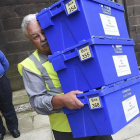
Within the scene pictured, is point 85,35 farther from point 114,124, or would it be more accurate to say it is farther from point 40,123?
point 40,123

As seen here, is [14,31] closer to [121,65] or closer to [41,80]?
[41,80]

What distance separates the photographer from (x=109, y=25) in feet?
4.28

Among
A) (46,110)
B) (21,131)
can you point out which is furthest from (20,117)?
(46,110)

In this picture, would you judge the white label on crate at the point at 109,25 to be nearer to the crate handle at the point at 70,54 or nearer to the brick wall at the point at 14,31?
the crate handle at the point at 70,54

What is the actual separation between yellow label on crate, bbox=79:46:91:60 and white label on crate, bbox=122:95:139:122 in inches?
16.4

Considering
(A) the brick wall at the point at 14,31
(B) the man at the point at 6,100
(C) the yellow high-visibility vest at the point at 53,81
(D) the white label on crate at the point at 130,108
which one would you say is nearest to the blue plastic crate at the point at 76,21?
(C) the yellow high-visibility vest at the point at 53,81

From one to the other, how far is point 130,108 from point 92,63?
45cm

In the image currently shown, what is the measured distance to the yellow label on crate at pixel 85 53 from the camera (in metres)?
1.14

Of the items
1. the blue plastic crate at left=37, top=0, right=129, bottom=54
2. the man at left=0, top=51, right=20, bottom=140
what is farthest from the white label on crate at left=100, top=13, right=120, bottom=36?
the man at left=0, top=51, right=20, bottom=140

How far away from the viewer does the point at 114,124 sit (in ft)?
3.77

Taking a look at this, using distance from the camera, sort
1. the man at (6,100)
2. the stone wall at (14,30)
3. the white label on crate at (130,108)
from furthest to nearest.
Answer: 1. the stone wall at (14,30)
2. the man at (6,100)
3. the white label on crate at (130,108)

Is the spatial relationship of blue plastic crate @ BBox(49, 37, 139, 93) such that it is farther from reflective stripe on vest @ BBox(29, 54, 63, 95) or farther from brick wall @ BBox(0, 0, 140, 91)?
brick wall @ BBox(0, 0, 140, 91)

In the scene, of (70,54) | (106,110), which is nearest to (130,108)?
(106,110)

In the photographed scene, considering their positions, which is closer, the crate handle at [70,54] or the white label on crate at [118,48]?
the crate handle at [70,54]
